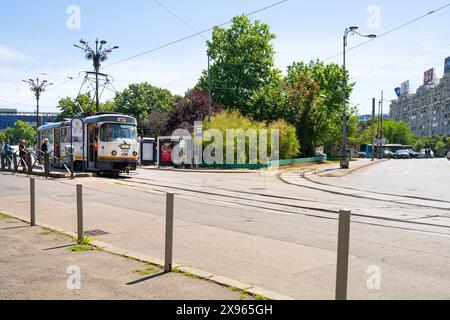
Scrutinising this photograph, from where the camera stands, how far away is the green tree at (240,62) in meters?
55.0

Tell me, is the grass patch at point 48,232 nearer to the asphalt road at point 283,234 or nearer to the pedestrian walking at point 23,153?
the asphalt road at point 283,234

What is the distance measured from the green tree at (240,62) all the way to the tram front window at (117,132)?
104 feet

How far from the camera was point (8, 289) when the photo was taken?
4.66 m

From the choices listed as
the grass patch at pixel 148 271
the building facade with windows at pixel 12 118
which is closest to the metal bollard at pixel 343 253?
the grass patch at pixel 148 271

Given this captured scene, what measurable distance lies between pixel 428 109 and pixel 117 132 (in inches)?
6051

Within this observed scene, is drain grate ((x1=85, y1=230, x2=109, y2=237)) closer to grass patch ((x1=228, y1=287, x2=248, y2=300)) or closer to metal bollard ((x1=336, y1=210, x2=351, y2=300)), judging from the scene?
grass patch ((x1=228, y1=287, x2=248, y2=300))

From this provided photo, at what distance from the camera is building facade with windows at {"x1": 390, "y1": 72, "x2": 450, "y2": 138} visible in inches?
5364

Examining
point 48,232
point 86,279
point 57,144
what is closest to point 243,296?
point 86,279

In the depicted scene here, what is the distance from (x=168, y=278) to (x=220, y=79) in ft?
173

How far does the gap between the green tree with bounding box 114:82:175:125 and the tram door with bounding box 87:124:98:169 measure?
50.4 metres

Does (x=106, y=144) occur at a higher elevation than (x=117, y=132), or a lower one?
lower

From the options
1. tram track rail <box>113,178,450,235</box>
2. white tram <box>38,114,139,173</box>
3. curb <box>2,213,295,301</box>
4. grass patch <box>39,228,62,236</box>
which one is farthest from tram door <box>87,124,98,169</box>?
curb <box>2,213,295,301</box>

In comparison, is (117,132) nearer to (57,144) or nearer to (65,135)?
(65,135)

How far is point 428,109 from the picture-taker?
502ft
